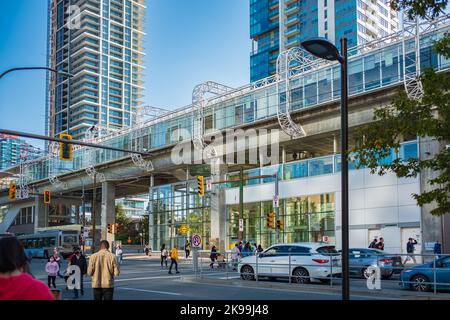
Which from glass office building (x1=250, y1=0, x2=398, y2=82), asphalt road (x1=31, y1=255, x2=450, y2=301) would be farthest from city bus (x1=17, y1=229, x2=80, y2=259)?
glass office building (x1=250, y1=0, x2=398, y2=82)

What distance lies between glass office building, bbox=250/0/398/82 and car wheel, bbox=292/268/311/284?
3287 inches

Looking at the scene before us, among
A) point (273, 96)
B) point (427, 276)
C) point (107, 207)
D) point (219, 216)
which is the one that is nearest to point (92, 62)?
point (107, 207)

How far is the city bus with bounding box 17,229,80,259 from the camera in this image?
55844mm

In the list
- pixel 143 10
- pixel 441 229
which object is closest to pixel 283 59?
pixel 441 229

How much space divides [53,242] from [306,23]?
74.8m

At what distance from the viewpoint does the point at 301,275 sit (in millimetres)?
20859

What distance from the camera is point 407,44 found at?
1378 inches

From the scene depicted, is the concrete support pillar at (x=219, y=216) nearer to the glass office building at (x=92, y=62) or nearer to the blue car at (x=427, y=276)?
the blue car at (x=427, y=276)

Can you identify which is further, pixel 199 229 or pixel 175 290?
pixel 199 229

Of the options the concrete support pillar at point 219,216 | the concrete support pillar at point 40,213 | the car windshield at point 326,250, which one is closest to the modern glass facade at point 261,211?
the concrete support pillar at point 219,216

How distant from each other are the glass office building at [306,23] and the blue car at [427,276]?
280ft

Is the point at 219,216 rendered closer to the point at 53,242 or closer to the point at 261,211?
the point at 261,211

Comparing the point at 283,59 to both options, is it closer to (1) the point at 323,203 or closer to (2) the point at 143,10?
(1) the point at 323,203
